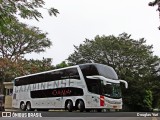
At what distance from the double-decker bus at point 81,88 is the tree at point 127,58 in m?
19.8

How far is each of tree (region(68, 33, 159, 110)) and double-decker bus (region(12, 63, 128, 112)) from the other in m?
19.8

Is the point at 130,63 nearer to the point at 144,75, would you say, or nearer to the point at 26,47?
the point at 144,75

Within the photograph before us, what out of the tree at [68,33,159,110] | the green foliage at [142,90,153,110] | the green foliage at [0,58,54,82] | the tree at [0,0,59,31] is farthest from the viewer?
the tree at [68,33,159,110]

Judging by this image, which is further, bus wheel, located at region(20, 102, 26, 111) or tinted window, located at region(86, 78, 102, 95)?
bus wheel, located at region(20, 102, 26, 111)

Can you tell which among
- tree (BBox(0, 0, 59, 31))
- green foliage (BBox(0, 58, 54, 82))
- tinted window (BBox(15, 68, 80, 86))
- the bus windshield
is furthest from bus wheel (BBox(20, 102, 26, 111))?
tree (BBox(0, 0, 59, 31))

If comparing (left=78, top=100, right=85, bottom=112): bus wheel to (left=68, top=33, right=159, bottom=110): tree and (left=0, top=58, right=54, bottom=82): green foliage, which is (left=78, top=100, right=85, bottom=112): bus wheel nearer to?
(left=0, top=58, right=54, bottom=82): green foliage

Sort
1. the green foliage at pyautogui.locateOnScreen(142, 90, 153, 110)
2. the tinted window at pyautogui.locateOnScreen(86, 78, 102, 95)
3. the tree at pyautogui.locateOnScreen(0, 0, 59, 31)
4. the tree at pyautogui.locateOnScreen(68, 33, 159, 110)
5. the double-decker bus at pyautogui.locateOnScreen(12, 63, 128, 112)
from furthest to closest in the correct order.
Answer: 1. the tree at pyautogui.locateOnScreen(68, 33, 159, 110)
2. the green foliage at pyautogui.locateOnScreen(142, 90, 153, 110)
3. the double-decker bus at pyautogui.locateOnScreen(12, 63, 128, 112)
4. the tinted window at pyautogui.locateOnScreen(86, 78, 102, 95)
5. the tree at pyautogui.locateOnScreen(0, 0, 59, 31)

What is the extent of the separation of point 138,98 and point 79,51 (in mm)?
11942

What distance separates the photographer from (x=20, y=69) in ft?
155

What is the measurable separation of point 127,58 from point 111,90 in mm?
26530

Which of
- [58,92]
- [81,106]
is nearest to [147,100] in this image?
[58,92]

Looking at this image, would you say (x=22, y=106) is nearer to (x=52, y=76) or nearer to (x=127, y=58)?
(x=52, y=76)

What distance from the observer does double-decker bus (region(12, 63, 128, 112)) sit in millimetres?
25922

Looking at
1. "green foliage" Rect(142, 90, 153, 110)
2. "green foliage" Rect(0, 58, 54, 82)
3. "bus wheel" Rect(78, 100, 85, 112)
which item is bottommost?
"bus wheel" Rect(78, 100, 85, 112)
